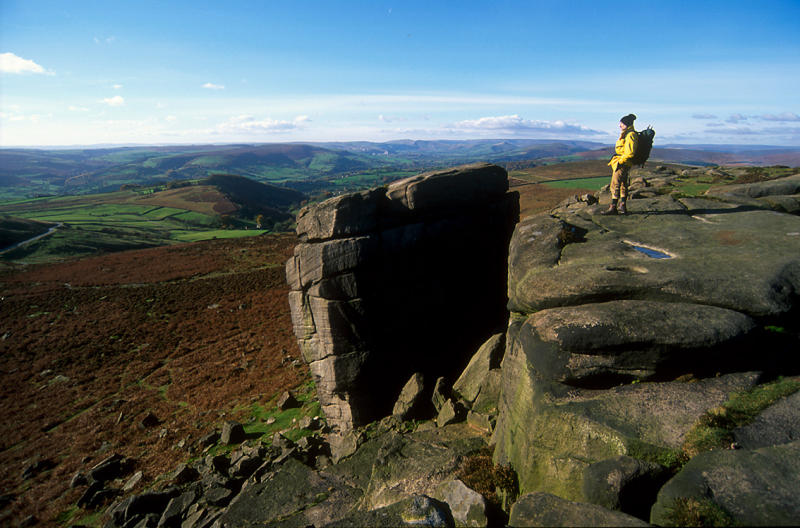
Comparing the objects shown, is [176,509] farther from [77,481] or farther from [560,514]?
[560,514]

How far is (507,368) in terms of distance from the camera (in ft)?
42.4

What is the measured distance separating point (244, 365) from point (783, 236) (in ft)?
110

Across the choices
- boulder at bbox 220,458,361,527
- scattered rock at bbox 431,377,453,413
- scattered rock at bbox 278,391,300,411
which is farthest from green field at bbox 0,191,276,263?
scattered rock at bbox 431,377,453,413

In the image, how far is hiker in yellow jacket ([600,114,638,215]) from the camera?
1697 centimetres

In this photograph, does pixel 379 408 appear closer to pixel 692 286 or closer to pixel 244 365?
pixel 692 286

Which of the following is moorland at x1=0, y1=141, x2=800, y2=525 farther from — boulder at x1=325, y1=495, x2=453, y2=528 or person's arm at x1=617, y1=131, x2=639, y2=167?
person's arm at x1=617, y1=131, x2=639, y2=167

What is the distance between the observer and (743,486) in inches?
261

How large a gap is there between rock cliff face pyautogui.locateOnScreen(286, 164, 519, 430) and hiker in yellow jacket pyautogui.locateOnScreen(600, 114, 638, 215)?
678 centimetres

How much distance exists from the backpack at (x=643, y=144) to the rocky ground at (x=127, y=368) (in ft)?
80.3

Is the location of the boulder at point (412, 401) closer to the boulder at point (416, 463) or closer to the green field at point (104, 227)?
the boulder at point (416, 463)

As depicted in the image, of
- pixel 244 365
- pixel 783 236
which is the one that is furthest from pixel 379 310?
pixel 244 365

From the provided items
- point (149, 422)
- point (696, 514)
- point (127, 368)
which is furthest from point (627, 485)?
point (127, 368)

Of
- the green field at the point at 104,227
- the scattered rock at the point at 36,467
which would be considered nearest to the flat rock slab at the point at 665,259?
the scattered rock at the point at 36,467

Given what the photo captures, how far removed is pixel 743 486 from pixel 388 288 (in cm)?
1444
